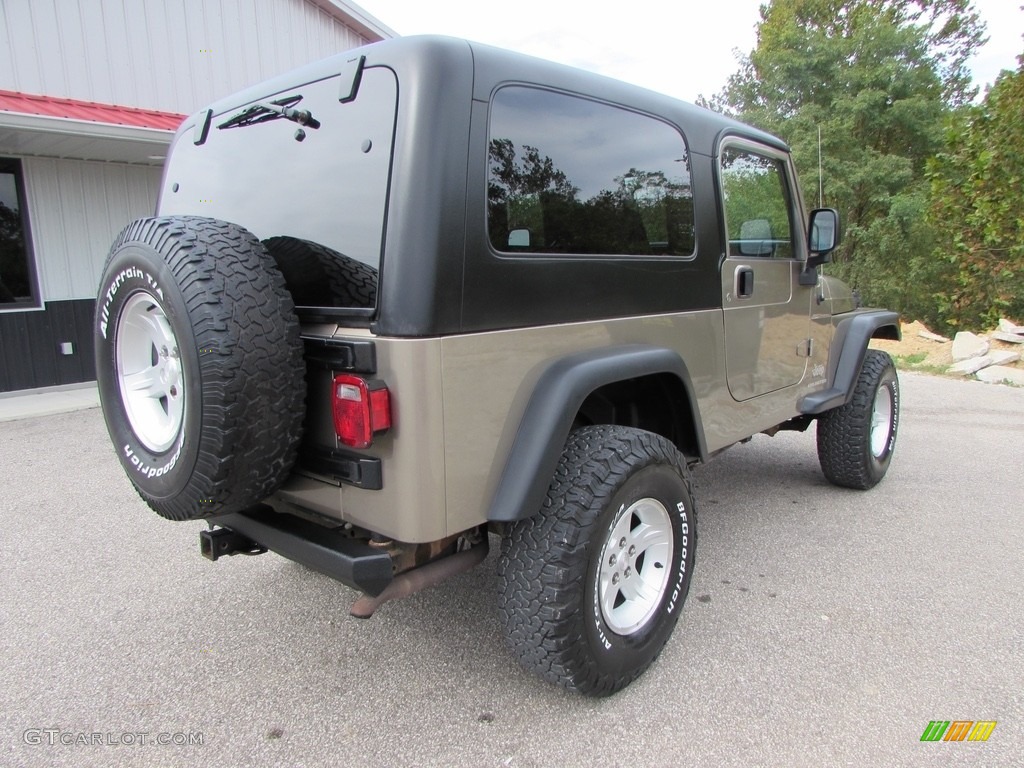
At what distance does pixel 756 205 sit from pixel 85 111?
716 centimetres

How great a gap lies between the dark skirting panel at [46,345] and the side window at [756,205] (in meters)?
7.18

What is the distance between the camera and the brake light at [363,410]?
1860mm

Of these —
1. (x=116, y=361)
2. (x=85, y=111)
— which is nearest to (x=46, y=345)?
(x=85, y=111)

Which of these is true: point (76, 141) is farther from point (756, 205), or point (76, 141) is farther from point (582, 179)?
point (756, 205)

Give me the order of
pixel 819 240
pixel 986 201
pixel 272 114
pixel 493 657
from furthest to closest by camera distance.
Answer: pixel 986 201 < pixel 819 240 < pixel 493 657 < pixel 272 114

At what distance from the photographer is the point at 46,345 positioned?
770 centimetres

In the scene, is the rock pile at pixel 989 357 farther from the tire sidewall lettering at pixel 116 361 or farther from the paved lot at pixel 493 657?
the tire sidewall lettering at pixel 116 361

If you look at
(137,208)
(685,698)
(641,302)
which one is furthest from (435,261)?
(137,208)

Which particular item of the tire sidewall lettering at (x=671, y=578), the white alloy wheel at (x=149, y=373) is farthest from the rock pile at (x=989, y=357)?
the white alloy wheel at (x=149, y=373)

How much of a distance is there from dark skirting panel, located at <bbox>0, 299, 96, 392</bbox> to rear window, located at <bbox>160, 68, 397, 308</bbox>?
6216 millimetres

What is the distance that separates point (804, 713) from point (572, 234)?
71.5 inches

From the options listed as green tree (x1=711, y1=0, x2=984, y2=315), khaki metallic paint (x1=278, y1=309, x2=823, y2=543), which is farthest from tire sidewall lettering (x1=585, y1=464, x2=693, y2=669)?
green tree (x1=711, y1=0, x2=984, y2=315)

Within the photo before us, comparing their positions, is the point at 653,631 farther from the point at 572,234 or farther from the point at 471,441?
the point at 572,234

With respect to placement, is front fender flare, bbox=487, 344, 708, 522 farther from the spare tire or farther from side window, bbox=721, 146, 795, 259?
side window, bbox=721, 146, 795, 259
